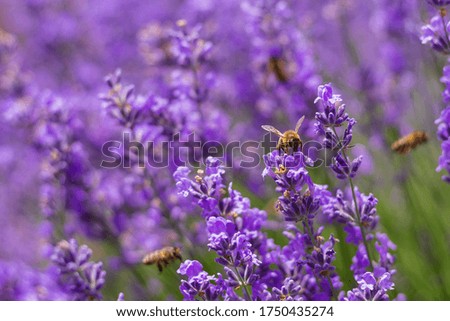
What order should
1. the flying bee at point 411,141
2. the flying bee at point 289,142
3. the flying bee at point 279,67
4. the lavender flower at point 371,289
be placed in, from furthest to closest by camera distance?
the flying bee at point 279,67
the flying bee at point 411,141
the flying bee at point 289,142
the lavender flower at point 371,289

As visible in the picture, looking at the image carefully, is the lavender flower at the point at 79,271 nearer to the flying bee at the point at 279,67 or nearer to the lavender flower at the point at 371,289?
the lavender flower at the point at 371,289

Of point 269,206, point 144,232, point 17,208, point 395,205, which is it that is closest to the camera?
point 269,206

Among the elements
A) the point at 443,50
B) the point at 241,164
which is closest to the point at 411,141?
the point at 443,50

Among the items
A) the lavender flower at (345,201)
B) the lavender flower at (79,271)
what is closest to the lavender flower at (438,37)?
the lavender flower at (345,201)

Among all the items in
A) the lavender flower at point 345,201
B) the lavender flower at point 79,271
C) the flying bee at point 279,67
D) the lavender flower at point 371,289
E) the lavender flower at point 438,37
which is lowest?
the lavender flower at point 79,271

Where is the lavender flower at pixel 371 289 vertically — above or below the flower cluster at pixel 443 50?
below

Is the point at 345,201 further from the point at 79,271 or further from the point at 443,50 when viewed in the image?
the point at 79,271
